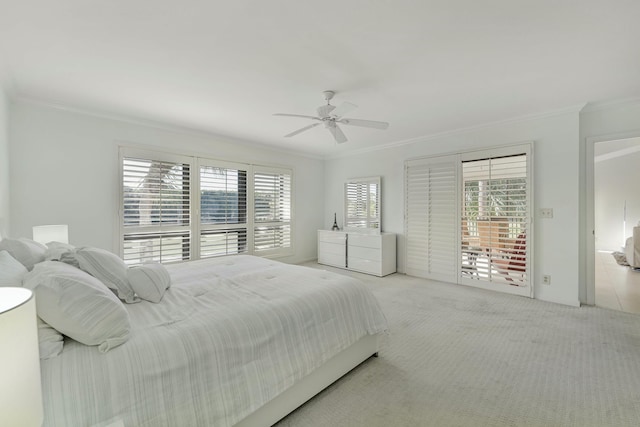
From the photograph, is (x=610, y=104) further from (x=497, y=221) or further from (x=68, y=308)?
(x=68, y=308)

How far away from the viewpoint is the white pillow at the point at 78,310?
1137mm

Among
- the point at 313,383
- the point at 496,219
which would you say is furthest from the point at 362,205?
the point at 313,383

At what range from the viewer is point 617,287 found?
412cm

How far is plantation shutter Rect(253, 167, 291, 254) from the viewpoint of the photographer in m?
5.19

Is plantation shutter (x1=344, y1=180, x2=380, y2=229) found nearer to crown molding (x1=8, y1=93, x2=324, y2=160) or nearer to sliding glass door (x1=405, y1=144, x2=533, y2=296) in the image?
sliding glass door (x1=405, y1=144, x2=533, y2=296)

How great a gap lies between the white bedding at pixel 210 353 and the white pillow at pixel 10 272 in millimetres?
368

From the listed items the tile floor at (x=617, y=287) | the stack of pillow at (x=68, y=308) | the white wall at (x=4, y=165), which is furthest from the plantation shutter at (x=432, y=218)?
the white wall at (x=4, y=165)

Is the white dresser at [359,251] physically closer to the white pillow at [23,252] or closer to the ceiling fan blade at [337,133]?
the ceiling fan blade at [337,133]

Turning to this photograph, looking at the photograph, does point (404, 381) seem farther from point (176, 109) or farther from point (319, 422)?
point (176, 109)

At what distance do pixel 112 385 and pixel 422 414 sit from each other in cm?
163

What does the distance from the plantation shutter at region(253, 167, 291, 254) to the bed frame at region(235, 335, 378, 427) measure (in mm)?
3371

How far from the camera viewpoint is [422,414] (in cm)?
167

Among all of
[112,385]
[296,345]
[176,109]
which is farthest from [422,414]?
[176,109]

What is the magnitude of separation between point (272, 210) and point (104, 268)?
3783mm
